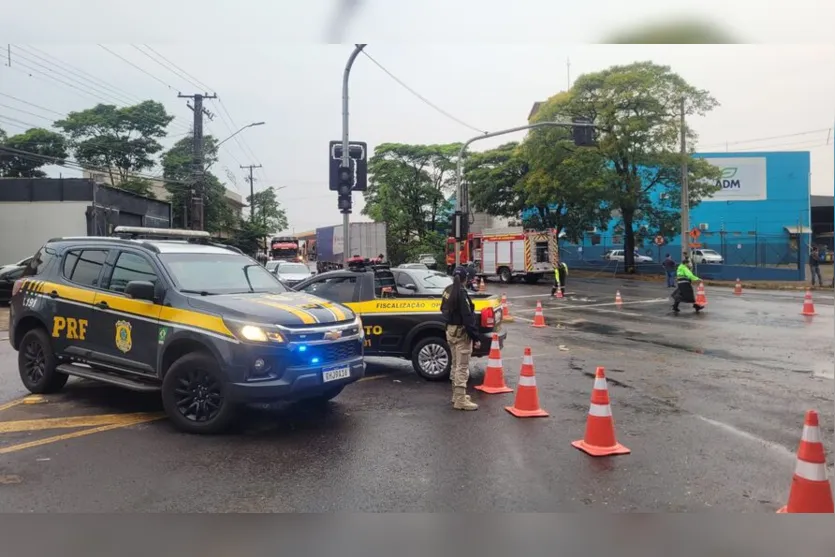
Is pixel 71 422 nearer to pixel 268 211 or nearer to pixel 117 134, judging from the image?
pixel 117 134

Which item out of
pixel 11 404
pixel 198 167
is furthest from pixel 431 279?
pixel 198 167

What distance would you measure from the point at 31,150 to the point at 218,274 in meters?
25.9

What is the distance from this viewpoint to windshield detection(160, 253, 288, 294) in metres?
6.51

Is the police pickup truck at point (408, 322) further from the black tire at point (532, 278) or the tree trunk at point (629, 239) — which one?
the tree trunk at point (629, 239)

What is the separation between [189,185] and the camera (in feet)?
102

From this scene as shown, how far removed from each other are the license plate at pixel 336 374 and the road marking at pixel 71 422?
2040 mm

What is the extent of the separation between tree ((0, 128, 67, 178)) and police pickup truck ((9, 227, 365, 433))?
19.9 metres

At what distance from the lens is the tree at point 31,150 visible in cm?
2608

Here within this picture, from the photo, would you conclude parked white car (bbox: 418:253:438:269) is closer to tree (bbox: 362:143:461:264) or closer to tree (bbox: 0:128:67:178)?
tree (bbox: 362:143:461:264)

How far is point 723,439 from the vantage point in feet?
19.6

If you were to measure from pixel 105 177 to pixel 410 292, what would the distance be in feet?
82.5

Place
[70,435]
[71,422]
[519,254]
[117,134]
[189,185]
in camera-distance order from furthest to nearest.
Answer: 1. [519,254]
2. [189,185]
3. [117,134]
4. [71,422]
5. [70,435]

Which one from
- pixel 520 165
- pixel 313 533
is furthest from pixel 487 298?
pixel 520 165

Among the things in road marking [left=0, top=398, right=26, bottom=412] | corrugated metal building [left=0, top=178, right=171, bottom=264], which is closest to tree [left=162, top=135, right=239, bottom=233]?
corrugated metal building [left=0, top=178, right=171, bottom=264]
